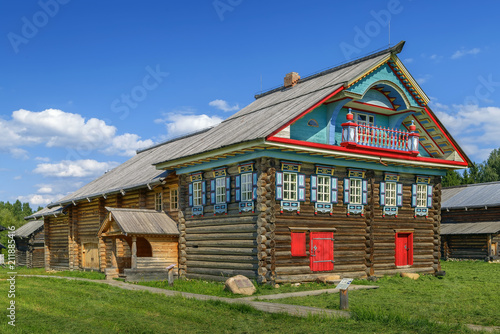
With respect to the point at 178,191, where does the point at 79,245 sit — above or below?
below

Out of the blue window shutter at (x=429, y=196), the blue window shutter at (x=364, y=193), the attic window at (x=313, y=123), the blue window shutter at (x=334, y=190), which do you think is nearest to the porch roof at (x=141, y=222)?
the blue window shutter at (x=334, y=190)

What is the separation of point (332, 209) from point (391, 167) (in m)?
4.30

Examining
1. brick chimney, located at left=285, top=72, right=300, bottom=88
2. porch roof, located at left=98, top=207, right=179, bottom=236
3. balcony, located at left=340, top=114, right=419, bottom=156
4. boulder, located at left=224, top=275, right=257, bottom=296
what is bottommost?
boulder, located at left=224, top=275, right=257, bottom=296

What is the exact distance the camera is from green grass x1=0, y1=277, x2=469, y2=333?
472 inches

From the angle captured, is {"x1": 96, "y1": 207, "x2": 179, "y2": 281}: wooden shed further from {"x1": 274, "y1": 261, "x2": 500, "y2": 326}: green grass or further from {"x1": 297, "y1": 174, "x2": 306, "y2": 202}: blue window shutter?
{"x1": 274, "y1": 261, "x2": 500, "y2": 326}: green grass

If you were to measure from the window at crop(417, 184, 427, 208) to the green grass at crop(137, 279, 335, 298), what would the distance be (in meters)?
8.27

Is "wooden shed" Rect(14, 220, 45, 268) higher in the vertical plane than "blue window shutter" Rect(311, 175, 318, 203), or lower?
lower

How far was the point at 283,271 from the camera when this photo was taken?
21.3m

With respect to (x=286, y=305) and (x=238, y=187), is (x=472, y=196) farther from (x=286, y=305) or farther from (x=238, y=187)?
(x=286, y=305)

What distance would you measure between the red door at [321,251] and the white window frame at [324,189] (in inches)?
57.4

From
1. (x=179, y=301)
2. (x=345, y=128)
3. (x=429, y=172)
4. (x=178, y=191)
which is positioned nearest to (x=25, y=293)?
(x=179, y=301)

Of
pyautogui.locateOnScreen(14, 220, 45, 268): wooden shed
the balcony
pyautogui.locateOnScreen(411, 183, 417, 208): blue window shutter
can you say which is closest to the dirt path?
the balcony

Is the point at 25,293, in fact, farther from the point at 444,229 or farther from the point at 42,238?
the point at 444,229

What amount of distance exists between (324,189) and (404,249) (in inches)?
245
